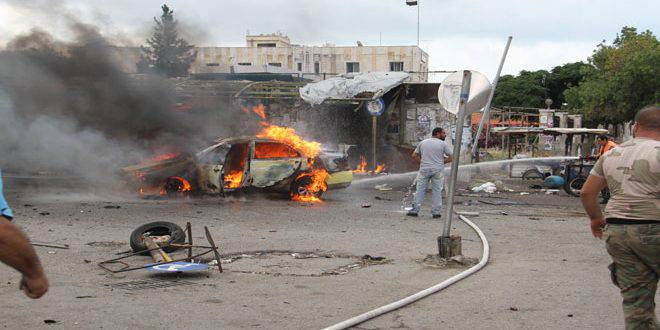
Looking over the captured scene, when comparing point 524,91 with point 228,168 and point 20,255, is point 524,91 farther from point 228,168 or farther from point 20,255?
point 20,255

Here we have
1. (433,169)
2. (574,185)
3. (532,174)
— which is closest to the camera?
(433,169)

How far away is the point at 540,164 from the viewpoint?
23344 mm

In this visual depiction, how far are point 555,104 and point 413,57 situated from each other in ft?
61.1

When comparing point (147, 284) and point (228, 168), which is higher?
point (228, 168)

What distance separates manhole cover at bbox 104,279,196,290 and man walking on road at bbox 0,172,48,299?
12.2ft

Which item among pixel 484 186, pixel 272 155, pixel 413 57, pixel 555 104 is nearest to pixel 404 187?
pixel 484 186

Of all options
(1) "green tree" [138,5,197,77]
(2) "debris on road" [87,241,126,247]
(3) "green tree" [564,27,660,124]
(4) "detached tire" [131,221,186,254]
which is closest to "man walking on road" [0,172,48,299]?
(4) "detached tire" [131,221,186,254]

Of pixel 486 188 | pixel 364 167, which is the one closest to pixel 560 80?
pixel 364 167

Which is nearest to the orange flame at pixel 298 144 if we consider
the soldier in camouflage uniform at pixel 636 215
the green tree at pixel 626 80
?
the soldier in camouflage uniform at pixel 636 215

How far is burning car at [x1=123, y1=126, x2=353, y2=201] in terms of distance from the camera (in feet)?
49.4

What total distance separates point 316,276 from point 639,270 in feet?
12.3

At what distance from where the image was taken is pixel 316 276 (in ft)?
23.7

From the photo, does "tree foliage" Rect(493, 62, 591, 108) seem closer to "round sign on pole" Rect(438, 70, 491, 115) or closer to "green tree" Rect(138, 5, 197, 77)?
"green tree" Rect(138, 5, 197, 77)

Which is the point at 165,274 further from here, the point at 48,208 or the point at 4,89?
the point at 4,89
